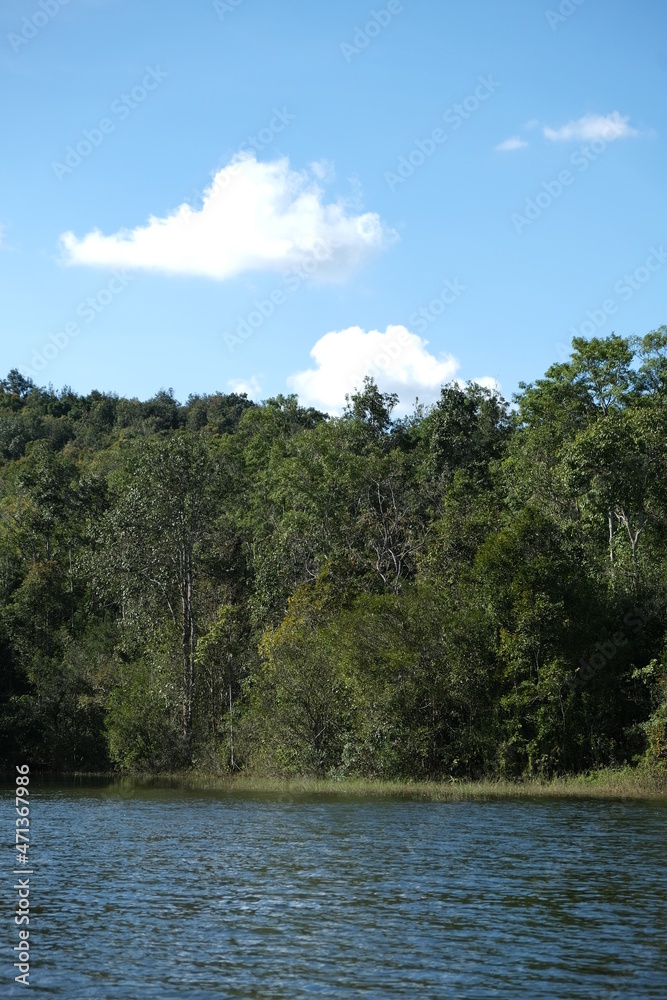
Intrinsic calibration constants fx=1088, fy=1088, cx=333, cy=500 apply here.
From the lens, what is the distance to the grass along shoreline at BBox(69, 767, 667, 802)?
139 feet

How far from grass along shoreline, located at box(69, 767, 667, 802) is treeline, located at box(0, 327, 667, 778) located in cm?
108

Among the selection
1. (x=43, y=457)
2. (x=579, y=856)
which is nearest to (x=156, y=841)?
(x=579, y=856)

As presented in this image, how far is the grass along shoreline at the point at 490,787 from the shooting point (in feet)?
139

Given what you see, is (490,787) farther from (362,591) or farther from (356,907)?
(356,907)

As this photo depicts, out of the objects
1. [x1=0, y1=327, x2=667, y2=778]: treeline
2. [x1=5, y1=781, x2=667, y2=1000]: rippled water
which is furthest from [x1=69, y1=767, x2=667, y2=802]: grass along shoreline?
[x1=5, y1=781, x2=667, y2=1000]: rippled water

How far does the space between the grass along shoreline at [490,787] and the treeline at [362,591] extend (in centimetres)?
108

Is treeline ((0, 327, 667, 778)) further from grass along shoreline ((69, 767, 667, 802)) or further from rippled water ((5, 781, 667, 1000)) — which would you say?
rippled water ((5, 781, 667, 1000))

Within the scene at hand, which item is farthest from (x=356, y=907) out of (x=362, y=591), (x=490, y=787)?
(x=362, y=591)

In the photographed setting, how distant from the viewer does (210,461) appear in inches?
2591

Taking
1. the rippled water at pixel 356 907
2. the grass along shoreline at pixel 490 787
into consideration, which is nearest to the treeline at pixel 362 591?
the grass along shoreline at pixel 490 787

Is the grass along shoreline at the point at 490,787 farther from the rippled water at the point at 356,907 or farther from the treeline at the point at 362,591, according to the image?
the rippled water at the point at 356,907

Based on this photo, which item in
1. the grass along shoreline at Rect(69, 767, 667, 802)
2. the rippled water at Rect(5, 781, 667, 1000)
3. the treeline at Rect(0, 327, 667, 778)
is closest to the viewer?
the rippled water at Rect(5, 781, 667, 1000)

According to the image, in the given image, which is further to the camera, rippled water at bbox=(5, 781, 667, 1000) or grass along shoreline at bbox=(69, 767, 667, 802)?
grass along shoreline at bbox=(69, 767, 667, 802)

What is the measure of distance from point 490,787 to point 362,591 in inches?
642
